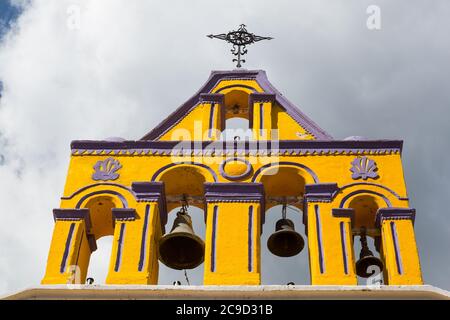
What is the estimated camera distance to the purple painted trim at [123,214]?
48.4ft

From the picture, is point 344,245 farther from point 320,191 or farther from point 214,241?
point 214,241

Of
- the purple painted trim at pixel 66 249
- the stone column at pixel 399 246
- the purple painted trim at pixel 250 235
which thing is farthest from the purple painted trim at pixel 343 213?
the purple painted trim at pixel 66 249

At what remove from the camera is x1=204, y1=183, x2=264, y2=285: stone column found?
547 inches

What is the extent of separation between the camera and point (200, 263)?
14828 mm

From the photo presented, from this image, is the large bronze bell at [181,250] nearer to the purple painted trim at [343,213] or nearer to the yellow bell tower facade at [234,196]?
the yellow bell tower facade at [234,196]

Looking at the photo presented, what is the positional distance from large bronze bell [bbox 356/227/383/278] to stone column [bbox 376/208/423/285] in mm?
239

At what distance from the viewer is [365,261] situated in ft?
50.5

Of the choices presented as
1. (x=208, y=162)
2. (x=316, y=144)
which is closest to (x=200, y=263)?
(x=208, y=162)

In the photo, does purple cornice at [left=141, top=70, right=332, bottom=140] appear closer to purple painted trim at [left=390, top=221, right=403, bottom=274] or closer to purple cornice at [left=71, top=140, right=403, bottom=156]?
purple cornice at [left=71, top=140, right=403, bottom=156]

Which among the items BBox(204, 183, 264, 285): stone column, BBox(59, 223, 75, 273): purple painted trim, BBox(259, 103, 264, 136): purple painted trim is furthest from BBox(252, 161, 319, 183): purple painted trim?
BBox(59, 223, 75, 273): purple painted trim

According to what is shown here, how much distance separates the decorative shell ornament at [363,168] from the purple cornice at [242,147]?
201mm

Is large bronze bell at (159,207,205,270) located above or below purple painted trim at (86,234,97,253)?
below
